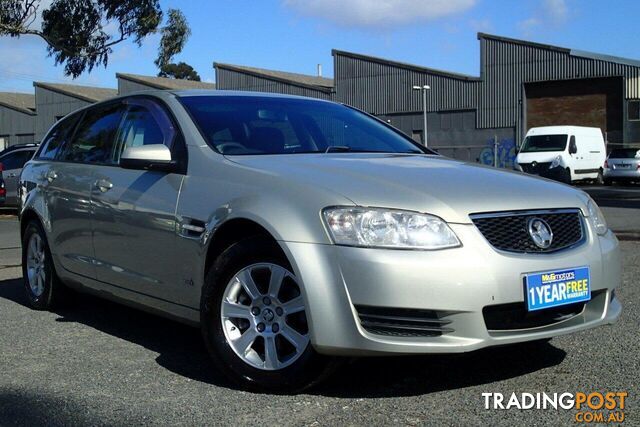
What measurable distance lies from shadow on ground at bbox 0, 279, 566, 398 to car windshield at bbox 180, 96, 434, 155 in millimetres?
1239

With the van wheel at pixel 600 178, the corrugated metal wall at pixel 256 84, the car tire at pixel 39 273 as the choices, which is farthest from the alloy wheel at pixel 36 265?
the corrugated metal wall at pixel 256 84

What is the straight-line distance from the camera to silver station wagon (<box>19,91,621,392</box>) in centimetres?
354

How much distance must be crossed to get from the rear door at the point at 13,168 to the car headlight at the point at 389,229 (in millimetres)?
16657

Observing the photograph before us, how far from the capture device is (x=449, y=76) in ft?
147

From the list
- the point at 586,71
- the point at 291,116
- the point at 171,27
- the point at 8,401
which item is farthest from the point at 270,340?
the point at 586,71

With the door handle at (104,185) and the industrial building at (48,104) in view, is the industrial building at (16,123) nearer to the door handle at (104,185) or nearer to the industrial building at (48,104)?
the industrial building at (48,104)

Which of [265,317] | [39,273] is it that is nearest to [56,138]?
[39,273]

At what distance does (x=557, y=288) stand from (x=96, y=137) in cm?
347

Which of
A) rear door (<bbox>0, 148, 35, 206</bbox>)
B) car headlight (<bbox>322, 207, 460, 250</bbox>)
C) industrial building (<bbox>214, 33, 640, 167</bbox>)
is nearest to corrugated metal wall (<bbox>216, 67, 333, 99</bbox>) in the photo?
industrial building (<bbox>214, 33, 640, 167</bbox>)

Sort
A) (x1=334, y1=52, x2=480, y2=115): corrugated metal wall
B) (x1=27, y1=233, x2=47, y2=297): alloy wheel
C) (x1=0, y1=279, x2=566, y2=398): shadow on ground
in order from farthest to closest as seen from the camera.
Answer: (x1=334, y1=52, x2=480, y2=115): corrugated metal wall, (x1=27, y1=233, x2=47, y2=297): alloy wheel, (x1=0, y1=279, x2=566, y2=398): shadow on ground

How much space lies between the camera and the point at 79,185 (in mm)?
5504

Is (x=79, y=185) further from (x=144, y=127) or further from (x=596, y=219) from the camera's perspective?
(x=596, y=219)

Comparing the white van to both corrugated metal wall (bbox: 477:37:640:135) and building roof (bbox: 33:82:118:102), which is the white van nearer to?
corrugated metal wall (bbox: 477:37:640:135)

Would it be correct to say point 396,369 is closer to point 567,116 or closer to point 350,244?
point 350,244
